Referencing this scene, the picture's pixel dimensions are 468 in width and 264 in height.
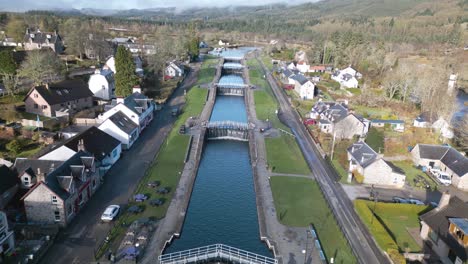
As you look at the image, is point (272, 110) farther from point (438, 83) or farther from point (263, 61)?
point (263, 61)

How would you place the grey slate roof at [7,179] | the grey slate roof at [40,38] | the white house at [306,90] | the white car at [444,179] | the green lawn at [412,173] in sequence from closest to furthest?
the grey slate roof at [7,179] → the green lawn at [412,173] → the white car at [444,179] → the white house at [306,90] → the grey slate roof at [40,38]

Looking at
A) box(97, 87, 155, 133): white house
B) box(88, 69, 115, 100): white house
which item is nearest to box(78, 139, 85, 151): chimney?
box(97, 87, 155, 133): white house

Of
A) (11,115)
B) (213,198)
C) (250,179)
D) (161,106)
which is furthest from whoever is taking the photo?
(161,106)

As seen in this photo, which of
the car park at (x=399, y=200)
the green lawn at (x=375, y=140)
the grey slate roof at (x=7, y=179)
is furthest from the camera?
the green lawn at (x=375, y=140)

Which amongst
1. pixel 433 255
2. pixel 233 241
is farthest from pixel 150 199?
pixel 433 255

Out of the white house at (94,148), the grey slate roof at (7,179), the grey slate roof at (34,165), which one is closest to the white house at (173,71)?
the white house at (94,148)

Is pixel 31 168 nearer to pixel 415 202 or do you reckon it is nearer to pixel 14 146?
pixel 14 146

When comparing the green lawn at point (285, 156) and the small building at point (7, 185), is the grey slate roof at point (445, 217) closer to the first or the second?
the green lawn at point (285, 156)

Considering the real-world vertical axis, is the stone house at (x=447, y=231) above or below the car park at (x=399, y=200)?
above
